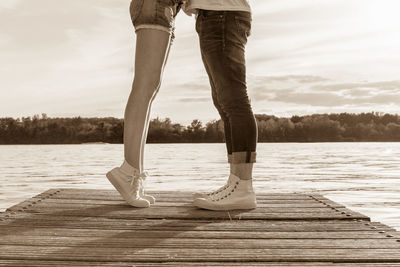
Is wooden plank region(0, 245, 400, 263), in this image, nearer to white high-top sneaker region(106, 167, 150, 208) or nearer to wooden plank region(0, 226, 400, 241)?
wooden plank region(0, 226, 400, 241)

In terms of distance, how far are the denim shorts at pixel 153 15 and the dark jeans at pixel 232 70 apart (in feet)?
0.95

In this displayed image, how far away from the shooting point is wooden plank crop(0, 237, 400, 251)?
248 centimetres

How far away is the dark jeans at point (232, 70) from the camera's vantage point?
3.45 metres

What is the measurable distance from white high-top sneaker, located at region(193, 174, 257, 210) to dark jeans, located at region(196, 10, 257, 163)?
173 mm

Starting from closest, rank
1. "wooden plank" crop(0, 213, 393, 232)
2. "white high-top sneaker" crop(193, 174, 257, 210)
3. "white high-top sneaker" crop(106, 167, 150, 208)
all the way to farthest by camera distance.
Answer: "wooden plank" crop(0, 213, 393, 232) < "white high-top sneaker" crop(193, 174, 257, 210) < "white high-top sneaker" crop(106, 167, 150, 208)

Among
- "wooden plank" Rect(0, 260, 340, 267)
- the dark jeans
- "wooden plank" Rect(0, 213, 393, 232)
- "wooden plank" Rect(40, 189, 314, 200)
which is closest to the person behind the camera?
"wooden plank" Rect(0, 260, 340, 267)

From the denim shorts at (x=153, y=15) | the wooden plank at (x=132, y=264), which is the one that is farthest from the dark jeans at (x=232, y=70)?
the wooden plank at (x=132, y=264)

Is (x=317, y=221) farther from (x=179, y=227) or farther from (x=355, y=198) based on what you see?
(x=355, y=198)

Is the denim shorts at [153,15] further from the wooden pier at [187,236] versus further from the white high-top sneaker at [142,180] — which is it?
the wooden pier at [187,236]

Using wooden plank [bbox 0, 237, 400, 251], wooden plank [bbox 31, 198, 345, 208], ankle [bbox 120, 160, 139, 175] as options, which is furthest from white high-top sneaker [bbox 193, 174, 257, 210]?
wooden plank [bbox 0, 237, 400, 251]

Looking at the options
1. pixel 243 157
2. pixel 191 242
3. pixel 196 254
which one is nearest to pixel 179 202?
pixel 243 157

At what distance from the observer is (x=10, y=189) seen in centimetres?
903

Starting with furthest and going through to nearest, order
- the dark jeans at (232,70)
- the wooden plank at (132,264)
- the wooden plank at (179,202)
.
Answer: the wooden plank at (179,202)
the dark jeans at (232,70)
the wooden plank at (132,264)

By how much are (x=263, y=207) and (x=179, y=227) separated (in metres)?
0.96
